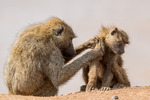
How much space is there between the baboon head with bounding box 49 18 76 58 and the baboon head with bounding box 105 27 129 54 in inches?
44.7

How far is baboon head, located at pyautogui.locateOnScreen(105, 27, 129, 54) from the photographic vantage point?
11.2m


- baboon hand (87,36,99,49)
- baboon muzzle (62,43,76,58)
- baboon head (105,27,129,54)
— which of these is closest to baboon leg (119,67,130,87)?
baboon head (105,27,129,54)

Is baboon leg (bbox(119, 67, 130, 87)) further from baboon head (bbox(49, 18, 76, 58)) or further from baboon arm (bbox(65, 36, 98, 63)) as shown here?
baboon head (bbox(49, 18, 76, 58))

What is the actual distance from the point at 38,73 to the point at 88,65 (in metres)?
1.62

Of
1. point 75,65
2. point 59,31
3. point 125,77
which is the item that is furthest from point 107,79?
point 59,31

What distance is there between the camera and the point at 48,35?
10.7m

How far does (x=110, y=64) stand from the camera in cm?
1121

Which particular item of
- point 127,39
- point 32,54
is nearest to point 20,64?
point 32,54

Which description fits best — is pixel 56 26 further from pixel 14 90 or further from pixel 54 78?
pixel 14 90

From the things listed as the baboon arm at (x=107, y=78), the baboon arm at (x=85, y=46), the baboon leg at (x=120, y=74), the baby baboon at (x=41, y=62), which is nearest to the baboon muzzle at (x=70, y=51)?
the baby baboon at (x=41, y=62)

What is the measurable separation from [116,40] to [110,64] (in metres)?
0.78

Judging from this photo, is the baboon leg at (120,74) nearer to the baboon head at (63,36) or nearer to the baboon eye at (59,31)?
the baboon head at (63,36)

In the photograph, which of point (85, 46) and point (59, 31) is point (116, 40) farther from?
point (59, 31)

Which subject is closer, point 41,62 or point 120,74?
point 41,62
